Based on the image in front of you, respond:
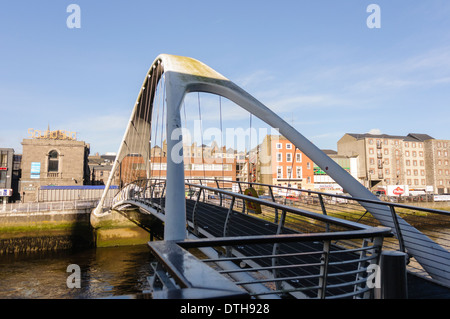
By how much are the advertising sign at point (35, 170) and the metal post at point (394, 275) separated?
46.6m

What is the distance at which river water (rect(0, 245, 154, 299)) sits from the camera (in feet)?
39.6

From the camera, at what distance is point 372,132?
2527 inches

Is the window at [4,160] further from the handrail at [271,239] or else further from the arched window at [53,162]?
the handrail at [271,239]

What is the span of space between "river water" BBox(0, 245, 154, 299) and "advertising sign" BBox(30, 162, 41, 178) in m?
25.1

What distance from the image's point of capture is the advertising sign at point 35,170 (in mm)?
41469

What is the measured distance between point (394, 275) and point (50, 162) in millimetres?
47538

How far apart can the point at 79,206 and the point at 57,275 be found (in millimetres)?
9520

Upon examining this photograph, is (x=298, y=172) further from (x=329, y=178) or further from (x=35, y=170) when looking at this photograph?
(x=35, y=170)

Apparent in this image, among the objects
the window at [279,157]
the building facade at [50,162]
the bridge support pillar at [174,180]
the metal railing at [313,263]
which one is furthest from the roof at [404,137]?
the metal railing at [313,263]

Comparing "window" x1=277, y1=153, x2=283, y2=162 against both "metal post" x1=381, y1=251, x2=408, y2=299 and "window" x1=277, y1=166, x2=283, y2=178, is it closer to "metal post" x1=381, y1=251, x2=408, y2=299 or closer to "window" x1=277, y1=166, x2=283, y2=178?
"window" x1=277, y1=166, x2=283, y2=178

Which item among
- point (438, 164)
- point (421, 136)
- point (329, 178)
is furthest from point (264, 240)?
point (421, 136)

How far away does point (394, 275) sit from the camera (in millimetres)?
2496

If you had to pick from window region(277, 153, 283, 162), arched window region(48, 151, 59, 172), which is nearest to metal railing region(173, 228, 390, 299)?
window region(277, 153, 283, 162)
